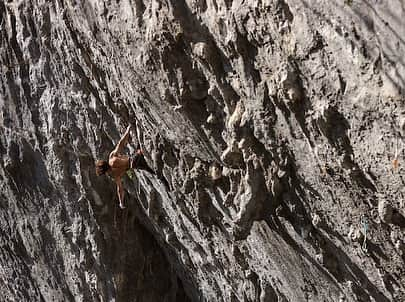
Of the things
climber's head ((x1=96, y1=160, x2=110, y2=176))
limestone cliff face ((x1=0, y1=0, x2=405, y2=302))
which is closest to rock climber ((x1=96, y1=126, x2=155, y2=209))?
climber's head ((x1=96, y1=160, x2=110, y2=176))

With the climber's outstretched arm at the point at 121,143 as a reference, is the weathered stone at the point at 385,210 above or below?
below

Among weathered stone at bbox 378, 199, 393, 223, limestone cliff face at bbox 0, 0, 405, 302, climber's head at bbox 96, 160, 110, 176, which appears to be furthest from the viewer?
climber's head at bbox 96, 160, 110, 176

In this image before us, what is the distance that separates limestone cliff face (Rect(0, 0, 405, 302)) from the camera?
2.95 metres

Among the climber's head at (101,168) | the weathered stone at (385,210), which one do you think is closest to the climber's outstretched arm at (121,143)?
the climber's head at (101,168)

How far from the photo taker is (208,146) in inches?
164

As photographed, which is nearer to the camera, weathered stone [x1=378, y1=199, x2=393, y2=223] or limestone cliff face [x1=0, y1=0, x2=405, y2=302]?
limestone cliff face [x1=0, y1=0, x2=405, y2=302]

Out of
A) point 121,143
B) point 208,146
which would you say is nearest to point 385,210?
point 208,146

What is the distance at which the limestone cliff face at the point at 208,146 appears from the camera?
295 centimetres

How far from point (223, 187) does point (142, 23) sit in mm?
1282

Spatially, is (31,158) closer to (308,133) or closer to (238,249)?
(238,249)

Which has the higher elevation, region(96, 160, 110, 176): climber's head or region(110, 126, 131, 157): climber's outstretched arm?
region(110, 126, 131, 157): climber's outstretched arm

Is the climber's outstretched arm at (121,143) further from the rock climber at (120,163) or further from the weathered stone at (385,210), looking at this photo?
the weathered stone at (385,210)

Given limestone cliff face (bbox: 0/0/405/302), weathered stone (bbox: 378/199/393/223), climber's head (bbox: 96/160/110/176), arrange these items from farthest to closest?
climber's head (bbox: 96/160/110/176) → weathered stone (bbox: 378/199/393/223) → limestone cliff face (bbox: 0/0/405/302)

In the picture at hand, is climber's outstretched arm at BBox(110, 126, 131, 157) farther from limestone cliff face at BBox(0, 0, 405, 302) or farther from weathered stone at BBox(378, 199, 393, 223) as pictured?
weathered stone at BBox(378, 199, 393, 223)
